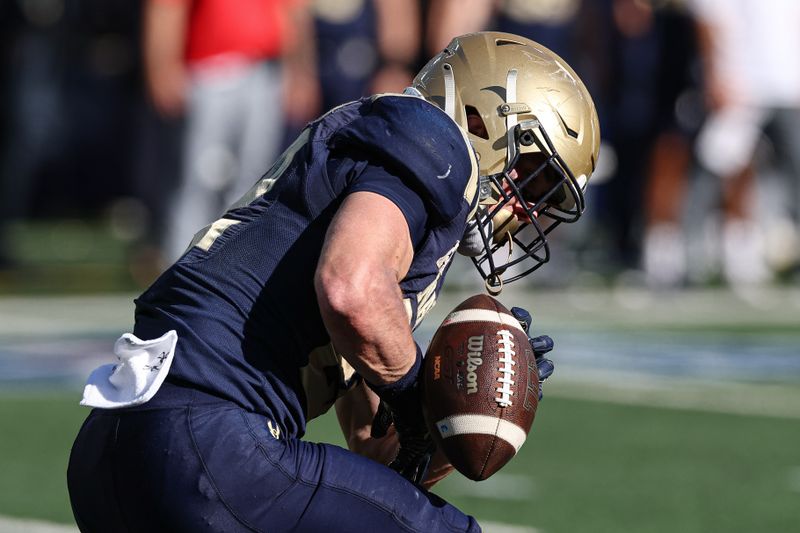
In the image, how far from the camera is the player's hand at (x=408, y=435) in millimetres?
3232

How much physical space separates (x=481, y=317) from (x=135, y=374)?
0.69 meters

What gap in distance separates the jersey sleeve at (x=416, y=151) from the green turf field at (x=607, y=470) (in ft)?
7.10

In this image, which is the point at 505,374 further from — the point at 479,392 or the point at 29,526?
the point at 29,526

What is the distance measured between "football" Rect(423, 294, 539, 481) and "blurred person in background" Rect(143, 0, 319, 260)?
6751 mm

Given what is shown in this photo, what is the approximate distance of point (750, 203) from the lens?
11.7 m

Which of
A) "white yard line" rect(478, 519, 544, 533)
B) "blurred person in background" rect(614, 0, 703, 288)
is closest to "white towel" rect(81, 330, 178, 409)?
"white yard line" rect(478, 519, 544, 533)

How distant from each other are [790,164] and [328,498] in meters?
9.30

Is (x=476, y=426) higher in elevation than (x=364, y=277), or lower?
lower

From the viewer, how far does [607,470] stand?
586 cm

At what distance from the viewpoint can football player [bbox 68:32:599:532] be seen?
2.94 m

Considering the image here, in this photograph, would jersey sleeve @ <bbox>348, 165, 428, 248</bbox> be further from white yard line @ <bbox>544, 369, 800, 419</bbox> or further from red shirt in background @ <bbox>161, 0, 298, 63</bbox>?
red shirt in background @ <bbox>161, 0, 298, 63</bbox>

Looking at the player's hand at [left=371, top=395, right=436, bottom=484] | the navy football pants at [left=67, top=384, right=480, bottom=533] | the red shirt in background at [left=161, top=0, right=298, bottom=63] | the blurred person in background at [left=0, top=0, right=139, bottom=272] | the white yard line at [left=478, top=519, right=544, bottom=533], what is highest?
the navy football pants at [left=67, top=384, right=480, bottom=533]

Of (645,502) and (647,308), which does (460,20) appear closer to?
(647,308)

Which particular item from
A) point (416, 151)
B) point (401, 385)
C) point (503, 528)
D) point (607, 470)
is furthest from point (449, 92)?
point (607, 470)
